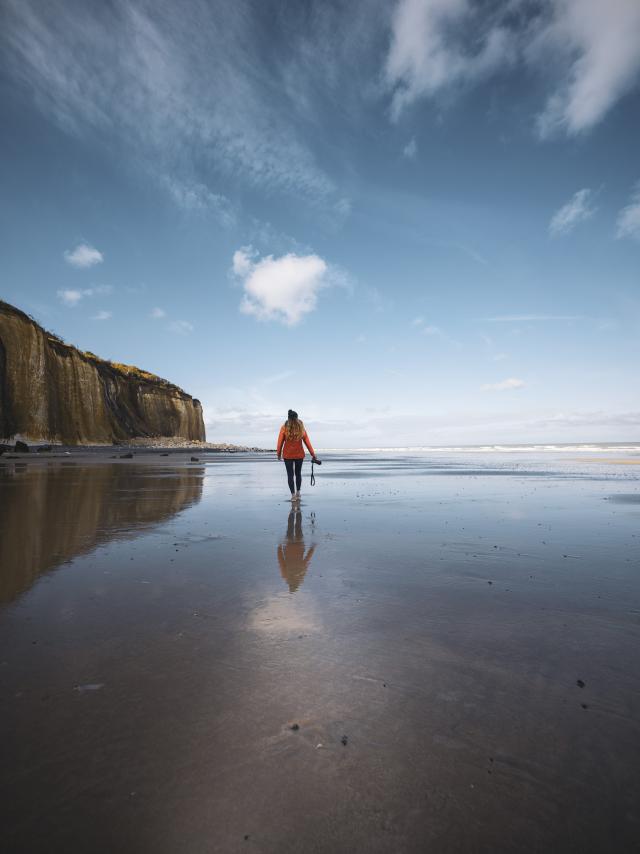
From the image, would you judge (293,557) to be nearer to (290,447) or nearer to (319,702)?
(319,702)

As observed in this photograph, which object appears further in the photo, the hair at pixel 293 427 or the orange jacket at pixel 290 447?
the hair at pixel 293 427

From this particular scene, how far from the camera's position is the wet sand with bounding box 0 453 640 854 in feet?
5.08

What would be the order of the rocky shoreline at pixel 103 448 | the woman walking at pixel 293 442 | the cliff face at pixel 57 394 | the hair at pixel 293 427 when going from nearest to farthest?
1. the woman walking at pixel 293 442
2. the hair at pixel 293 427
3. the rocky shoreline at pixel 103 448
4. the cliff face at pixel 57 394

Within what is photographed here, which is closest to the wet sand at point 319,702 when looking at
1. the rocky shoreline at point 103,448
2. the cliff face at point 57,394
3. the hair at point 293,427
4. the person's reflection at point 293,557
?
the person's reflection at point 293,557

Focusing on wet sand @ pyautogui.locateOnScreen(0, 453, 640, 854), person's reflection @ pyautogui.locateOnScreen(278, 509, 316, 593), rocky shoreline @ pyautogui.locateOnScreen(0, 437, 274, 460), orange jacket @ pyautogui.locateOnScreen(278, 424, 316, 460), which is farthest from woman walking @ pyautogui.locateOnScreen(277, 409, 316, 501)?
rocky shoreline @ pyautogui.locateOnScreen(0, 437, 274, 460)

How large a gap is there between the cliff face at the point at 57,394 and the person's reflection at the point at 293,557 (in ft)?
146

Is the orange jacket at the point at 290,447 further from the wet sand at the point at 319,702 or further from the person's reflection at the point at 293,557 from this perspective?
the wet sand at the point at 319,702

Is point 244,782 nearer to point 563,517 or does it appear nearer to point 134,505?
point 563,517

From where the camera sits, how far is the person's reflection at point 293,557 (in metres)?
4.45

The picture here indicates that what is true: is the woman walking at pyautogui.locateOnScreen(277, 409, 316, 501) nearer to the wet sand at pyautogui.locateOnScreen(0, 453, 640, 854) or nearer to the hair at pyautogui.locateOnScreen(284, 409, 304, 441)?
the hair at pyautogui.locateOnScreen(284, 409, 304, 441)

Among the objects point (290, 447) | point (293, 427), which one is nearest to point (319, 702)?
point (290, 447)

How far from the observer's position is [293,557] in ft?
17.4

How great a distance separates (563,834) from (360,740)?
2.63ft

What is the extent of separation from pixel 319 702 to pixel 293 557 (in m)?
3.06
